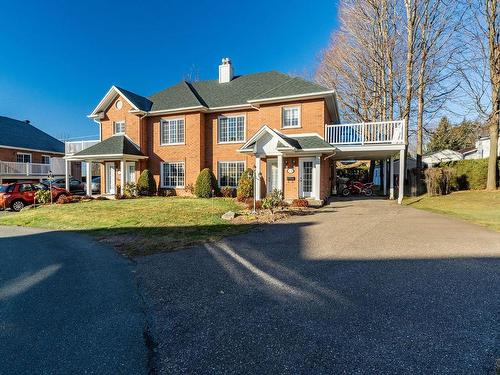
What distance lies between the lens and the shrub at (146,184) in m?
20.5

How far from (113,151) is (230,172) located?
8180 millimetres

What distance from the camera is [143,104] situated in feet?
70.2

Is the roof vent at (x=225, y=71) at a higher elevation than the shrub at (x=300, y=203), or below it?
higher

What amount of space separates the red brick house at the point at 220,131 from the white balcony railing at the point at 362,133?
0.55 metres

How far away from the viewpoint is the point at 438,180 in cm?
1878

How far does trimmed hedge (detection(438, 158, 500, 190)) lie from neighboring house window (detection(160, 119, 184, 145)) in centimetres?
1874

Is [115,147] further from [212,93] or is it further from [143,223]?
[143,223]

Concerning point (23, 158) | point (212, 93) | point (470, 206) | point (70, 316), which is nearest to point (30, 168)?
point (23, 158)

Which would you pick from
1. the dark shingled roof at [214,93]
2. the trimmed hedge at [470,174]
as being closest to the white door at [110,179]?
the dark shingled roof at [214,93]

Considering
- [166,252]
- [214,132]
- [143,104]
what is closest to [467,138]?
[214,132]

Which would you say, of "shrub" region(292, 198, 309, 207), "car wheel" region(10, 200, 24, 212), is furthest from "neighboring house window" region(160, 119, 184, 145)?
"shrub" region(292, 198, 309, 207)

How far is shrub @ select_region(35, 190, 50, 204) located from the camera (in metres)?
17.5

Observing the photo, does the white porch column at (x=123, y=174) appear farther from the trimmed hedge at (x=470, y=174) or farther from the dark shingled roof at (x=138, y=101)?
the trimmed hedge at (x=470, y=174)

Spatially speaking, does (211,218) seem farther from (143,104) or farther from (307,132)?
(143,104)
